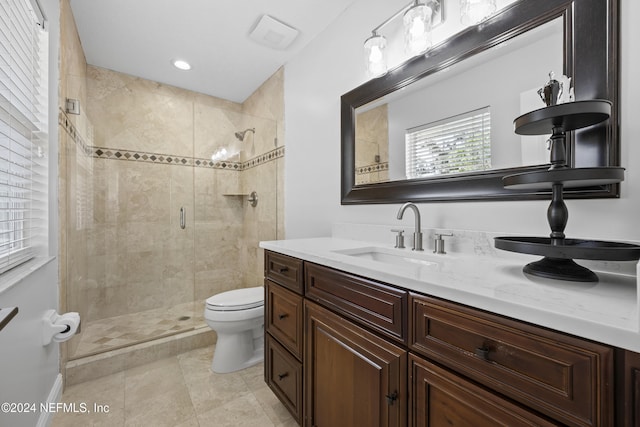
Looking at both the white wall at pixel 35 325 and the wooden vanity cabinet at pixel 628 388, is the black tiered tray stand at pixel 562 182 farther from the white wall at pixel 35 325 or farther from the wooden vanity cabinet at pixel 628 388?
the white wall at pixel 35 325

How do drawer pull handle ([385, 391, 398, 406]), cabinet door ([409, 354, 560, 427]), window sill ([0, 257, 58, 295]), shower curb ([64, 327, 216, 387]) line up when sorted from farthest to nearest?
1. shower curb ([64, 327, 216, 387])
2. window sill ([0, 257, 58, 295])
3. drawer pull handle ([385, 391, 398, 406])
4. cabinet door ([409, 354, 560, 427])

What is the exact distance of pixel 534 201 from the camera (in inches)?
39.0

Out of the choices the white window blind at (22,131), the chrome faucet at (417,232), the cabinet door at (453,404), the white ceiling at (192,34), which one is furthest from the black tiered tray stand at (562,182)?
the white window blind at (22,131)

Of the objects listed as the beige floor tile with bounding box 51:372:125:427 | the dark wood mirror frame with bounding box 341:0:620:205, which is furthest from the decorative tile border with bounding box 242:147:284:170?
the beige floor tile with bounding box 51:372:125:427

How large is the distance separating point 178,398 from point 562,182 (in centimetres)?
204

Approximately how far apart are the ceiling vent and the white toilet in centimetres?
192

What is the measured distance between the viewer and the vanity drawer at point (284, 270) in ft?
4.15

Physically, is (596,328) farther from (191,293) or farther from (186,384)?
(191,293)

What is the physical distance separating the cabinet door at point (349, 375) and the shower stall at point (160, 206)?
1451 mm

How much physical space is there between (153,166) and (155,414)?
2065mm

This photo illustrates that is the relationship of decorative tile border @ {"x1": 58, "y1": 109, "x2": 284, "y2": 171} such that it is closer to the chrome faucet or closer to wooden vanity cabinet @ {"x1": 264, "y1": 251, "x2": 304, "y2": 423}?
wooden vanity cabinet @ {"x1": 264, "y1": 251, "x2": 304, "y2": 423}

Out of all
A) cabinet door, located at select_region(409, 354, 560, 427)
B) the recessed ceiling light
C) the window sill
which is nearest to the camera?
cabinet door, located at select_region(409, 354, 560, 427)

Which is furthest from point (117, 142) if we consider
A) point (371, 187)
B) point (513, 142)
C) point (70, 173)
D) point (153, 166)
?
point (513, 142)

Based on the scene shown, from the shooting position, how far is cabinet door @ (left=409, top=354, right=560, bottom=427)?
56 centimetres
